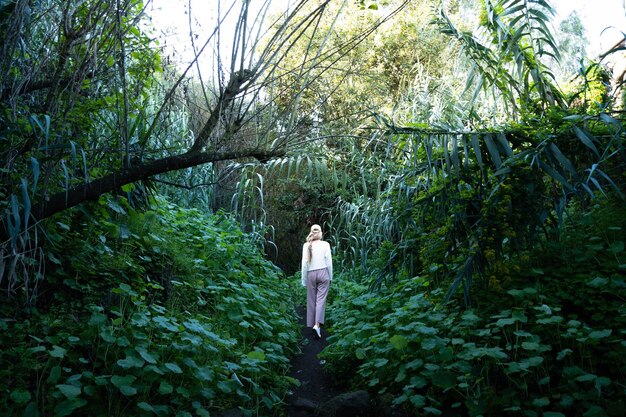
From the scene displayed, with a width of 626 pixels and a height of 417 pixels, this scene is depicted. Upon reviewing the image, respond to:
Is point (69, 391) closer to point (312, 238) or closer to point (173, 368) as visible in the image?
point (173, 368)

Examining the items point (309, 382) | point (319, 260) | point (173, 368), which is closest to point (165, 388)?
point (173, 368)

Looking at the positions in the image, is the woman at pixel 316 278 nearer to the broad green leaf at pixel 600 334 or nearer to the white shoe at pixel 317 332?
the white shoe at pixel 317 332

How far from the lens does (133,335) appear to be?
3584 mm

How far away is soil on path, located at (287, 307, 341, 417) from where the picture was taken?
4293 millimetres

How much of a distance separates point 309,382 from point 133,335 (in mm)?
2129

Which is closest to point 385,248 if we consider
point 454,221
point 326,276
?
point 326,276

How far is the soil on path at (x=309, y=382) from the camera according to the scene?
14.1 feet

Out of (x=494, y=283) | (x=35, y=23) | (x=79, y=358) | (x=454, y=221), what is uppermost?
(x=35, y=23)

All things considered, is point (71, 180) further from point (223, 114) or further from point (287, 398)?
point (287, 398)

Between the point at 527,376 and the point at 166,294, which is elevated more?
the point at 166,294

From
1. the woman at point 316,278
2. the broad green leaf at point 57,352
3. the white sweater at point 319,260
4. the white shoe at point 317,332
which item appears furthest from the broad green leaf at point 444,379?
the white sweater at point 319,260

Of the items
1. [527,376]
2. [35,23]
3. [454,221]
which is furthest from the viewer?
[454,221]

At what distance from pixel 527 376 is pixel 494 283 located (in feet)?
2.90

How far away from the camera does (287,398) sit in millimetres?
4492
